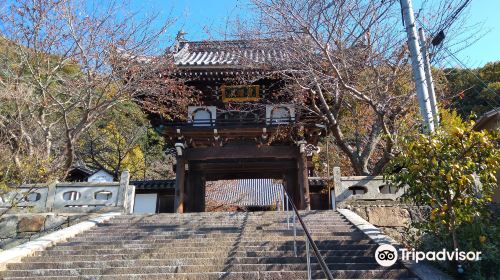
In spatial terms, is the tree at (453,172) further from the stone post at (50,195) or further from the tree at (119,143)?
the tree at (119,143)

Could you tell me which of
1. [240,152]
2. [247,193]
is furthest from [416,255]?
[247,193]

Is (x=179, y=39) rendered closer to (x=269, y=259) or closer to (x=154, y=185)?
(x=154, y=185)

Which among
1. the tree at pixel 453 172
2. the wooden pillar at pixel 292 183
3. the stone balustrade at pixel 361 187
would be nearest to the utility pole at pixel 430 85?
the tree at pixel 453 172

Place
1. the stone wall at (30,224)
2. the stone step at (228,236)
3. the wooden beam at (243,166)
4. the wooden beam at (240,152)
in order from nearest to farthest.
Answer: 1. the stone step at (228,236)
2. the stone wall at (30,224)
3. the wooden beam at (240,152)
4. the wooden beam at (243,166)

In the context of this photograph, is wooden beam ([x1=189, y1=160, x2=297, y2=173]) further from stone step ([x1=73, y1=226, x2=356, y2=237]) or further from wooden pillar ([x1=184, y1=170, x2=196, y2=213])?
stone step ([x1=73, y1=226, x2=356, y2=237])

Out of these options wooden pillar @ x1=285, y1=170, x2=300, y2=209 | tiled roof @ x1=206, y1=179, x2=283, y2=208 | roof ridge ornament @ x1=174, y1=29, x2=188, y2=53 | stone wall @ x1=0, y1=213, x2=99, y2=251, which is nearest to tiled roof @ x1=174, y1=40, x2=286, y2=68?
roof ridge ornament @ x1=174, y1=29, x2=188, y2=53

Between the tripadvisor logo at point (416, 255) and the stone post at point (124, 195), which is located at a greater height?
the stone post at point (124, 195)

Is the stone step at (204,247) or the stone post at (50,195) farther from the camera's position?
the stone post at (50,195)

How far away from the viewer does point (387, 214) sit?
9289mm

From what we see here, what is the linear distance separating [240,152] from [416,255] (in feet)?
26.2

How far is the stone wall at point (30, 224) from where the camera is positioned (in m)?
9.33

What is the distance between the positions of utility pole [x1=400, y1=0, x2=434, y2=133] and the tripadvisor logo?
181 centimetres

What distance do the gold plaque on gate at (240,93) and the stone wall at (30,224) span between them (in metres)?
5.98

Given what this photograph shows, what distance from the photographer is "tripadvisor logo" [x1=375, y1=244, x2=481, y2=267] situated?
16.0 feet
